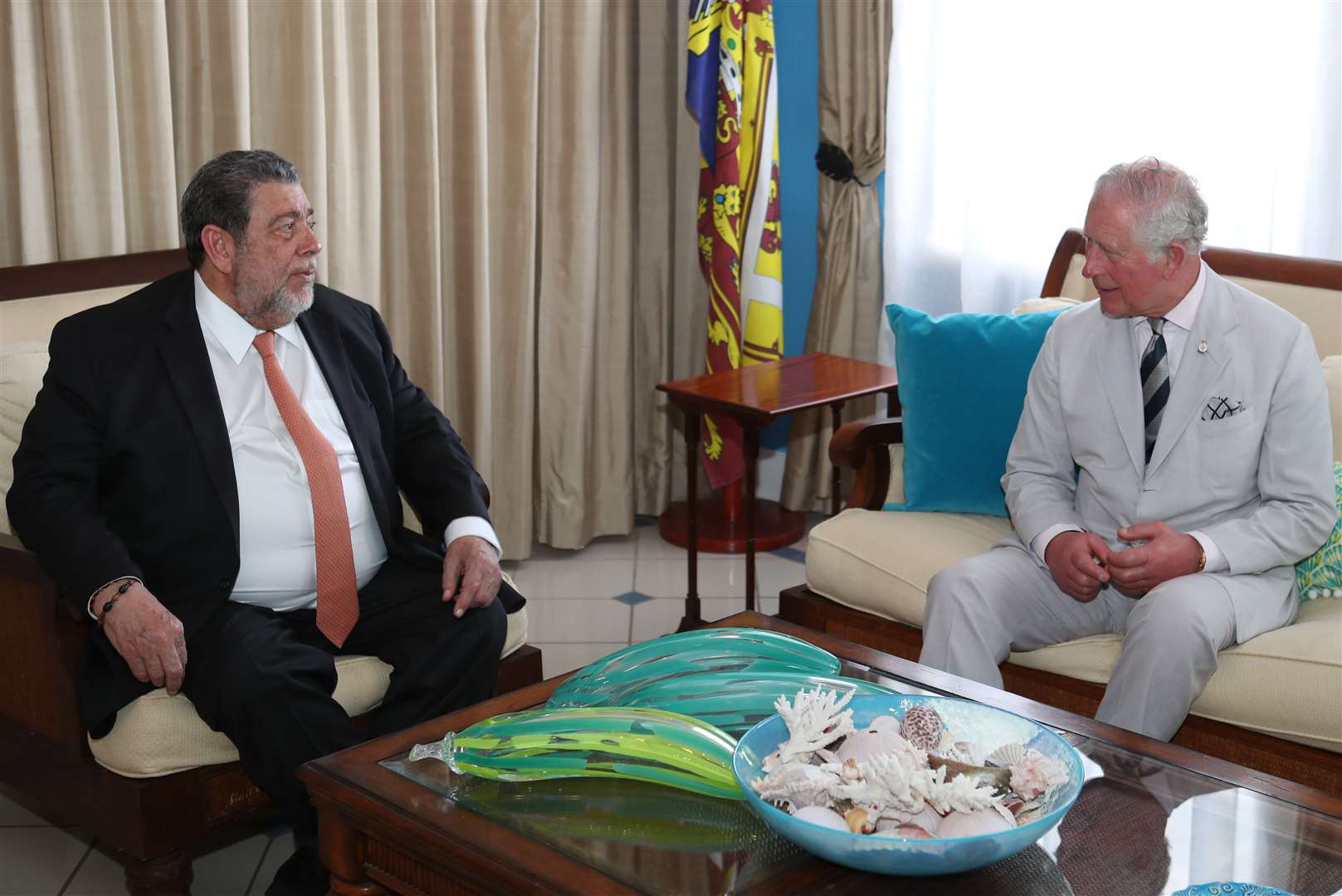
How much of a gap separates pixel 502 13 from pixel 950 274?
152 cm

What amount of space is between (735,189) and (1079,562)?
6.57 feet

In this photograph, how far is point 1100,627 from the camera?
8.45 feet

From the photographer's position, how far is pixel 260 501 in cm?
241

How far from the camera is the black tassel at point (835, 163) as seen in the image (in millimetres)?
4316

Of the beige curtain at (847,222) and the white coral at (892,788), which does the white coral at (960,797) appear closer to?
the white coral at (892,788)

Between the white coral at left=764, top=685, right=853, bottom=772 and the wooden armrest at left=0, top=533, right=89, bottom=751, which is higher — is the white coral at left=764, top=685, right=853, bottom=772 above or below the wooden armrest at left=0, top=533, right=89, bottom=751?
above

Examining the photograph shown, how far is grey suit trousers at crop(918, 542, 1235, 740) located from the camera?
2312 mm

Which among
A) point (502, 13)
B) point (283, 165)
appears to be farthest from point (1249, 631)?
point (502, 13)

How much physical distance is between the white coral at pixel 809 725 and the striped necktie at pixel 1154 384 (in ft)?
3.49

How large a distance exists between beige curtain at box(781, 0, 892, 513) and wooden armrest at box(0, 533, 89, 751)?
2652 millimetres

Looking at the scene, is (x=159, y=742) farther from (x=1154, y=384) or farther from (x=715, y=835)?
(x=1154, y=384)

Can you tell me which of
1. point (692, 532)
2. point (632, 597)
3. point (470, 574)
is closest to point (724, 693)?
point (470, 574)

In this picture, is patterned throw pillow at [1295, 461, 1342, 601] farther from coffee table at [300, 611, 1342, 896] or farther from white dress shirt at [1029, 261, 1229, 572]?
coffee table at [300, 611, 1342, 896]

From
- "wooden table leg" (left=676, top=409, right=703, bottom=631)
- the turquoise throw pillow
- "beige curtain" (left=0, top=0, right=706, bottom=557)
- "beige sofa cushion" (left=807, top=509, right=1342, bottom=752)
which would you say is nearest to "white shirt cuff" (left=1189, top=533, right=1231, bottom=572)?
"beige sofa cushion" (left=807, top=509, right=1342, bottom=752)
